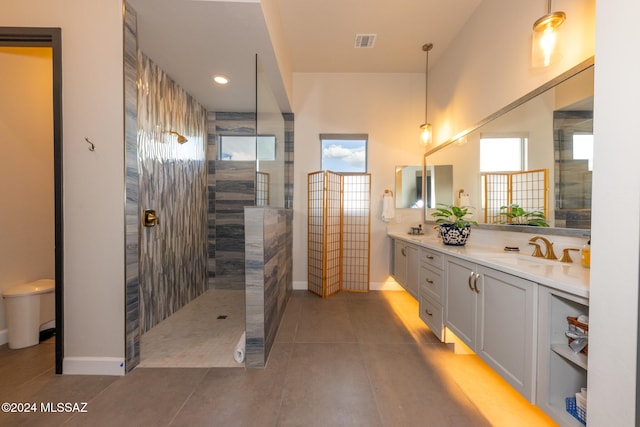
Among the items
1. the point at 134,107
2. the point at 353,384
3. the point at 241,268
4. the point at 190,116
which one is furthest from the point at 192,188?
the point at 353,384

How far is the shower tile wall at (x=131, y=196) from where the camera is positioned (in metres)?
1.79

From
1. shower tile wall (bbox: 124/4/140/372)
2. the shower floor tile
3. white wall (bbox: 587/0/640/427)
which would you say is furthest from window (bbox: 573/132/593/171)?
shower tile wall (bbox: 124/4/140/372)

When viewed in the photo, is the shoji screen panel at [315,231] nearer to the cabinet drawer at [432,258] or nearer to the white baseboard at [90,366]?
the cabinet drawer at [432,258]

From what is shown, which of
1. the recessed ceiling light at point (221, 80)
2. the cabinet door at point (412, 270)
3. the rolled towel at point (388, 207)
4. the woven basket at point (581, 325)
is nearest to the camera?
the woven basket at point (581, 325)

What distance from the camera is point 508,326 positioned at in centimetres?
134

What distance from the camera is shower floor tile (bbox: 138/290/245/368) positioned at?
1988mm

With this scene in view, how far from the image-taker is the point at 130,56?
1814 mm

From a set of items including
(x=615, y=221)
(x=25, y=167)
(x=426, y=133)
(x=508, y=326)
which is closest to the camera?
(x=615, y=221)

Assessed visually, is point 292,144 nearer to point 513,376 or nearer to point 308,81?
point 308,81

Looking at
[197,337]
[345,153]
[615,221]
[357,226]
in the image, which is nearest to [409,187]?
[357,226]

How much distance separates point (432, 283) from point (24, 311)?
344 cm

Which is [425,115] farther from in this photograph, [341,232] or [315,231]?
[315,231]

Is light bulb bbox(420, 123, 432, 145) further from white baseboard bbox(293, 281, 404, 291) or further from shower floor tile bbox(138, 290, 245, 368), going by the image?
shower floor tile bbox(138, 290, 245, 368)

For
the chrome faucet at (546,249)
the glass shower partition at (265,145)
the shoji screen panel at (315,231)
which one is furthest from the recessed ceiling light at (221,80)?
the chrome faucet at (546,249)
